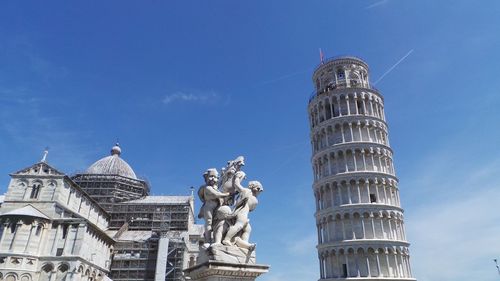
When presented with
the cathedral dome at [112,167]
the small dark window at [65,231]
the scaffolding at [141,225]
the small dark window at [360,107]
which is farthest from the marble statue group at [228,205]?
the cathedral dome at [112,167]

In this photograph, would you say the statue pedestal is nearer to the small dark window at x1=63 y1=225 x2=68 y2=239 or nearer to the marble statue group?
the marble statue group

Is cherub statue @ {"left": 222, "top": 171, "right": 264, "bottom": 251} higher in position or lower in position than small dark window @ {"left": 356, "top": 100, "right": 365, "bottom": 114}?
lower

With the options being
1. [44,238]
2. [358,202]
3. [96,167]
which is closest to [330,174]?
[358,202]

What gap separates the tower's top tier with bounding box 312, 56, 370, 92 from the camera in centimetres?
5341

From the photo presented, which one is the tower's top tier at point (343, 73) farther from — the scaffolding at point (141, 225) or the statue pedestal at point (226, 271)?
the statue pedestal at point (226, 271)

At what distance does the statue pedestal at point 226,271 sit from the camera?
258 inches

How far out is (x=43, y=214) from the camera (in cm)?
4406

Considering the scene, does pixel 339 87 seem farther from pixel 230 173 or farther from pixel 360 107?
pixel 230 173

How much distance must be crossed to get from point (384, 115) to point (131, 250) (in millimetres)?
45243

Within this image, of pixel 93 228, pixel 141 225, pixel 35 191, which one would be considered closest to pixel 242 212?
pixel 93 228

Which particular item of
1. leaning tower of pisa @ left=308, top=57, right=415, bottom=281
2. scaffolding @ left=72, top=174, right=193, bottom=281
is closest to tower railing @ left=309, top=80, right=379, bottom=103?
leaning tower of pisa @ left=308, top=57, right=415, bottom=281

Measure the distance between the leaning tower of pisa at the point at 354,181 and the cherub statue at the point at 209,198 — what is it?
36963 mm

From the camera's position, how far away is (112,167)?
72.4 m

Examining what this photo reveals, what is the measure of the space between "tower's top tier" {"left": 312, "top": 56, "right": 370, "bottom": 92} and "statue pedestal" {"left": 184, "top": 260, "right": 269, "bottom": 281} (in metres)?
48.7
